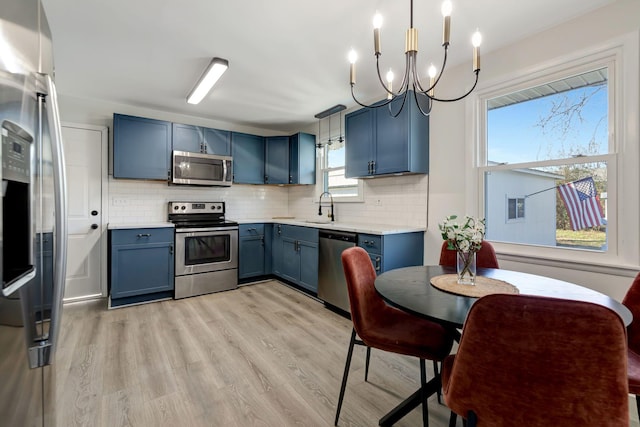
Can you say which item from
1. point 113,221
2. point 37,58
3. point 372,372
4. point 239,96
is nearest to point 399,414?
point 372,372

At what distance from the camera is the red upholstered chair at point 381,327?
151 centimetres

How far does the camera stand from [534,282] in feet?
5.51

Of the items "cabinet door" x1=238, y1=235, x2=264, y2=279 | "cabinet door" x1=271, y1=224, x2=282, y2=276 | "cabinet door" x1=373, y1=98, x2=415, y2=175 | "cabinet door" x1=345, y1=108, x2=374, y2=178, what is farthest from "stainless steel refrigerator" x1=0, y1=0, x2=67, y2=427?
"cabinet door" x1=271, y1=224, x2=282, y2=276

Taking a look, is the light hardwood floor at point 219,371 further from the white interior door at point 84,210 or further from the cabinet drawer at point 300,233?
the cabinet drawer at point 300,233

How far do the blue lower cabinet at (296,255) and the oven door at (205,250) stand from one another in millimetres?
608

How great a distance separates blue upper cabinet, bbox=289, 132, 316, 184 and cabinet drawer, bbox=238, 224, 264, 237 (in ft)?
2.90

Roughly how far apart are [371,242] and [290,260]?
1576 mm

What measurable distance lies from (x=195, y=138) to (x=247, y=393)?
3379 millimetres

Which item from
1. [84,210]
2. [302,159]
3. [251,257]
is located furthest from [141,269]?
[302,159]

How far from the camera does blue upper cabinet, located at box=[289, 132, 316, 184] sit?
4.68 m

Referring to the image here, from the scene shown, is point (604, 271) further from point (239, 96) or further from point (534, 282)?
point (239, 96)

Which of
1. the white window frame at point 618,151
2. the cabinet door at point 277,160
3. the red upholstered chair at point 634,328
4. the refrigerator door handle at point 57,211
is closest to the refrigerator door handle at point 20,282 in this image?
the refrigerator door handle at point 57,211

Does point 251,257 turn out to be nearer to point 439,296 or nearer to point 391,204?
point 391,204

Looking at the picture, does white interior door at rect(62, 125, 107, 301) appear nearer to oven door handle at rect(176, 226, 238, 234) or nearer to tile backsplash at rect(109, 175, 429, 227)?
tile backsplash at rect(109, 175, 429, 227)
